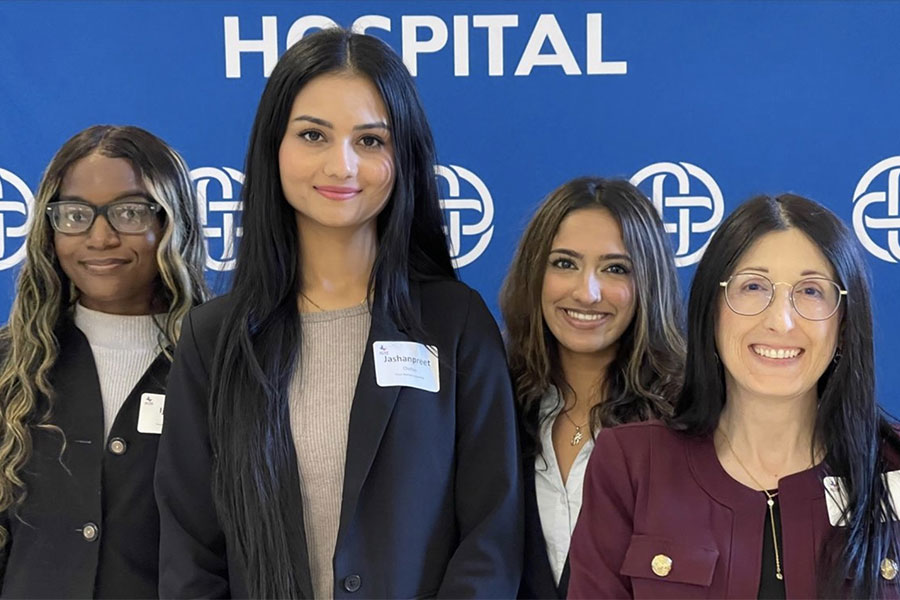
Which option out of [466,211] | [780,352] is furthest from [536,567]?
[466,211]

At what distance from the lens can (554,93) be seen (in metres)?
3.17

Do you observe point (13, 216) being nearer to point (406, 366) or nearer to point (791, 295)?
point (406, 366)

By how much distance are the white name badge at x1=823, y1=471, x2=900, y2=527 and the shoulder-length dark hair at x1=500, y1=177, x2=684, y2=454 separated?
0.52 m

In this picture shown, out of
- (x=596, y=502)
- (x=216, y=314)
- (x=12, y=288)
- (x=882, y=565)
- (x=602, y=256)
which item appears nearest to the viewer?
(x=882, y=565)

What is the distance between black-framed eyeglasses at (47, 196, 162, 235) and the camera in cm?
227

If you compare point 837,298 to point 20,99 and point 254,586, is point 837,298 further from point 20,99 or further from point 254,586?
point 20,99

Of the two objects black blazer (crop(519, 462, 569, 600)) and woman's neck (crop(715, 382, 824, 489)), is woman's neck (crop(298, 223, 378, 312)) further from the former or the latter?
woman's neck (crop(715, 382, 824, 489))

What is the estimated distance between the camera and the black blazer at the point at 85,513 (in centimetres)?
216

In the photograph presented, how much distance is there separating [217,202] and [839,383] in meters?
2.21

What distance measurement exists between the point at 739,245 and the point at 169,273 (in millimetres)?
1349

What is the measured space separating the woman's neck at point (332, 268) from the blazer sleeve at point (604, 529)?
0.66 metres

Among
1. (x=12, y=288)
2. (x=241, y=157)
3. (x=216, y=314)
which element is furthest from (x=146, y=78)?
(x=216, y=314)

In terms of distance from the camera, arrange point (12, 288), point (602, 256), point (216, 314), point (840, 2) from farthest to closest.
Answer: point (12, 288), point (840, 2), point (602, 256), point (216, 314)

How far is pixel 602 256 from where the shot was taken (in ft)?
7.57
